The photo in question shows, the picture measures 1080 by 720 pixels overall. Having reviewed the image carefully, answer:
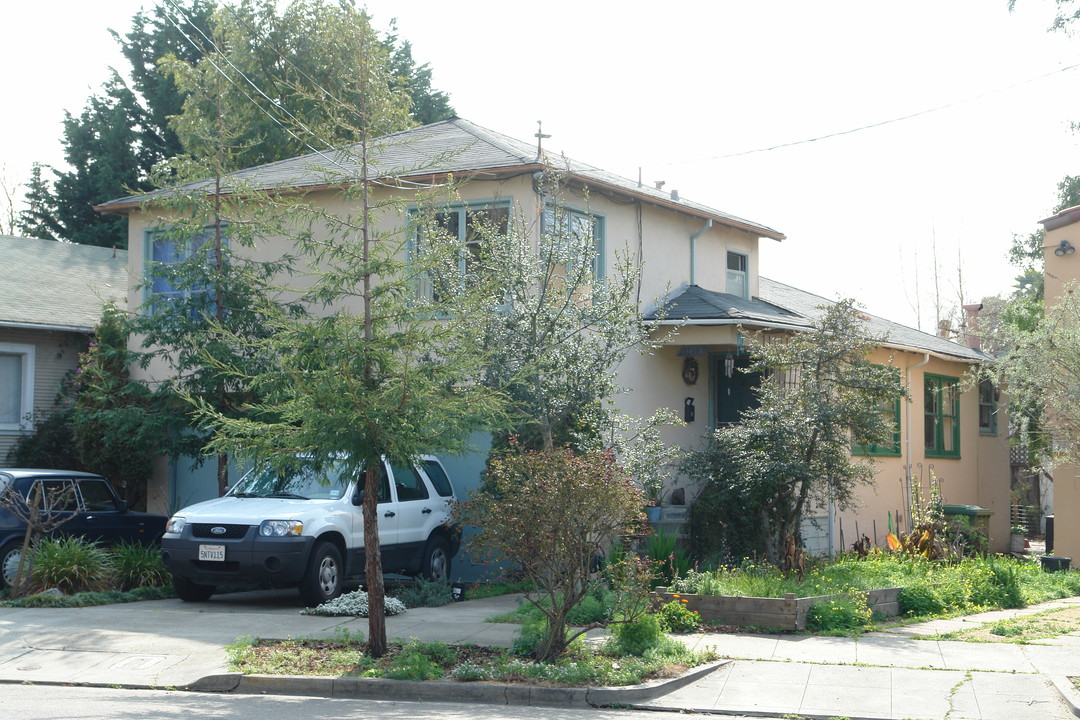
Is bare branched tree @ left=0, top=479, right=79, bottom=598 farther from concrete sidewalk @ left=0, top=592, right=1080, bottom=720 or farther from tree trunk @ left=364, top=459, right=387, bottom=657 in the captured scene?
tree trunk @ left=364, top=459, right=387, bottom=657

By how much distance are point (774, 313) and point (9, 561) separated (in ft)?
38.2

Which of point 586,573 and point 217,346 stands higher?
point 217,346

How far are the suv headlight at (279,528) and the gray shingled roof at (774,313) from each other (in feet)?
21.2

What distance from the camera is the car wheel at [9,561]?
13797mm

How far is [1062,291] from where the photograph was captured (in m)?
18.3

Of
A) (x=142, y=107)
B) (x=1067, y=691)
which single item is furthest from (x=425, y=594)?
(x=142, y=107)

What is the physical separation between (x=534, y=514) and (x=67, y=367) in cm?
1408

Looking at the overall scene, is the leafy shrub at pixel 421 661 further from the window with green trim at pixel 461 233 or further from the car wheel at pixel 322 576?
the window with green trim at pixel 461 233

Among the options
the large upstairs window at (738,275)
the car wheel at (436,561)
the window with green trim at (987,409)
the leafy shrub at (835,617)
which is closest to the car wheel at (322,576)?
the car wheel at (436,561)

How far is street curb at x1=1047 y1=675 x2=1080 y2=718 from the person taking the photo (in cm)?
808

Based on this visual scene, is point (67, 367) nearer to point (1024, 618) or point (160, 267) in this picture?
point (160, 267)

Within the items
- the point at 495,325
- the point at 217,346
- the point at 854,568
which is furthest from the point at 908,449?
the point at 217,346

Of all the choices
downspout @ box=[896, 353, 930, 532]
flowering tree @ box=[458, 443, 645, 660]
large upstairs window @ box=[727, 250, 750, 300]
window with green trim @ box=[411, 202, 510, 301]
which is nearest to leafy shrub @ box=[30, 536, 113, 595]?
window with green trim @ box=[411, 202, 510, 301]

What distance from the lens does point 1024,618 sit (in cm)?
→ 1236
